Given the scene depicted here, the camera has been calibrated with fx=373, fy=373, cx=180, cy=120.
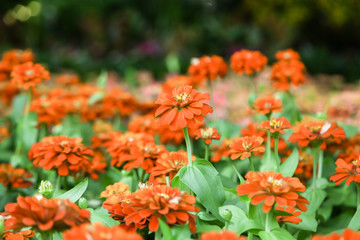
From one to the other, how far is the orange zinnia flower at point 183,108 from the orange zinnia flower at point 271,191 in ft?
0.68

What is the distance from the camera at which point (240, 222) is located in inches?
32.2

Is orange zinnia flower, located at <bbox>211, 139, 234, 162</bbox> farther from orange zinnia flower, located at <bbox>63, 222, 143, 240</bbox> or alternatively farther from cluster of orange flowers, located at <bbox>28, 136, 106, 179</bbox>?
orange zinnia flower, located at <bbox>63, 222, 143, 240</bbox>

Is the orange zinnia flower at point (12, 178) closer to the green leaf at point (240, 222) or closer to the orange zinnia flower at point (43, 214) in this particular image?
the orange zinnia flower at point (43, 214)

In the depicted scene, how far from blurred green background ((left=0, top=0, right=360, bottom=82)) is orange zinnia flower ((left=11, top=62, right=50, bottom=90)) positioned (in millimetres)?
3659

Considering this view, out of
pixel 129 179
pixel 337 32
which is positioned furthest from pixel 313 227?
pixel 337 32

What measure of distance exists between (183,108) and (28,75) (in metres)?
0.78

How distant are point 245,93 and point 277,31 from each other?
3.37 m

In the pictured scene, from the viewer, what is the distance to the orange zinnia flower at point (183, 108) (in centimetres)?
89

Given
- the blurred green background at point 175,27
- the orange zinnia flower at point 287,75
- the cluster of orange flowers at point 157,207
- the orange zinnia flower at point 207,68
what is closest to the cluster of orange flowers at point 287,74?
the orange zinnia flower at point 287,75

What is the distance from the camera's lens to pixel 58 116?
1594 mm

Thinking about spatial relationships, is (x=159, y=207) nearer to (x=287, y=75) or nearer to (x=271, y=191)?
(x=271, y=191)

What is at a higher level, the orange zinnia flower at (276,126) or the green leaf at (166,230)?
the orange zinnia flower at (276,126)

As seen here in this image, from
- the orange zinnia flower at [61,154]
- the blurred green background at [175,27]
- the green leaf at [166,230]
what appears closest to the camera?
the green leaf at [166,230]

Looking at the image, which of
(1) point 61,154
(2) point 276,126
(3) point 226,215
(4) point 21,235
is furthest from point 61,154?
(2) point 276,126
